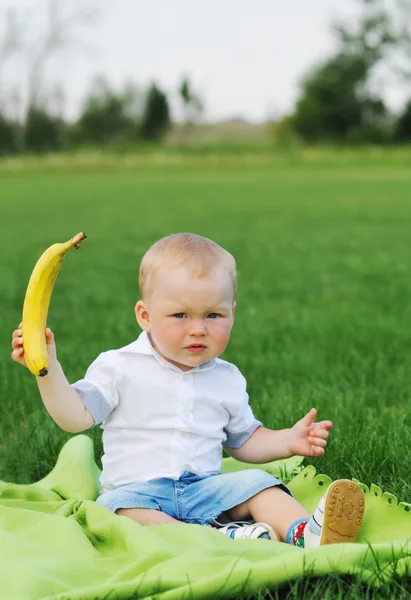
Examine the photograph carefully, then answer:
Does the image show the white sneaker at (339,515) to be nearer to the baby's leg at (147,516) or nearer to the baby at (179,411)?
the baby at (179,411)

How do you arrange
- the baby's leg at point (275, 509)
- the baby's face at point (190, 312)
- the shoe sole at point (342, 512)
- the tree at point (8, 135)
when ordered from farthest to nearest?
1. the tree at point (8, 135)
2. the baby's face at point (190, 312)
3. the baby's leg at point (275, 509)
4. the shoe sole at point (342, 512)

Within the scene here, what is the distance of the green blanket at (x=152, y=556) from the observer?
2.38 m

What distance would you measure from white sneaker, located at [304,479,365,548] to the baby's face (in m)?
0.69

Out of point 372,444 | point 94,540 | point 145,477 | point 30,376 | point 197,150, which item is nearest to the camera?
point 94,540

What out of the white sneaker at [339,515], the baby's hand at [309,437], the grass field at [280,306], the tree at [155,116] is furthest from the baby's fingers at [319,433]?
the tree at [155,116]

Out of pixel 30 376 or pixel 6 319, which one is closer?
pixel 30 376

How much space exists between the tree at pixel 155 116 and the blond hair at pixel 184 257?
66488mm

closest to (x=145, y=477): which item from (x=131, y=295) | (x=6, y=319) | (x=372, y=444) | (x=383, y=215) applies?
(x=372, y=444)

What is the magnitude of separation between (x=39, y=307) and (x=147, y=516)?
750 mm

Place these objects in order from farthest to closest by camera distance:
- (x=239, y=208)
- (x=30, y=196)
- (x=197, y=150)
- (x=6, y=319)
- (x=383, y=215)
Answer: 1. (x=197, y=150)
2. (x=30, y=196)
3. (x=239, y=208)
4. (x=383, y=215)
5. (x=6, y=319)

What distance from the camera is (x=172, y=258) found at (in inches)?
125

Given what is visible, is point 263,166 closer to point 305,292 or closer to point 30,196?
point 30,196

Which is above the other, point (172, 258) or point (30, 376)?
point (172, 258)

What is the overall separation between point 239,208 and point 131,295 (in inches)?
494
